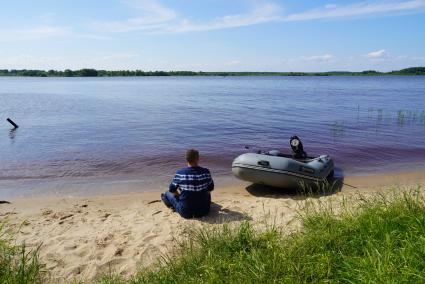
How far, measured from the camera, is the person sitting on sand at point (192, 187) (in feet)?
21.3

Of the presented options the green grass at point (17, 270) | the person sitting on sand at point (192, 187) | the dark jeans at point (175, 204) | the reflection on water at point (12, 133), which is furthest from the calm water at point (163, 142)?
the green grass at point (17, 270)

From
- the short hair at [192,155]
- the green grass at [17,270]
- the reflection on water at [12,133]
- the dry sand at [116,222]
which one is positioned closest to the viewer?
the green grass at [17,270]

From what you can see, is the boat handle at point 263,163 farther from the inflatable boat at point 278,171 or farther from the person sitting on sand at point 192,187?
the person sitting on sand at point 192,187

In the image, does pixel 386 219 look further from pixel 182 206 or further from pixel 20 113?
pixel 20 113

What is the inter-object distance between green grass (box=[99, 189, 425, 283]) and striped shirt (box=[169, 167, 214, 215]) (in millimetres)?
1521

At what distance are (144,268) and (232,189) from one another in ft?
16.2

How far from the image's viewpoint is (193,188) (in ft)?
21.4

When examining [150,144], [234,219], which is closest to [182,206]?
[234,219]

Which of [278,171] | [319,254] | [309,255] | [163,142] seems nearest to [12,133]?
[163,142]

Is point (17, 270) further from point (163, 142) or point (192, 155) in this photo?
point (163, 142)

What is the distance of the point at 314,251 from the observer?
4.23 metres

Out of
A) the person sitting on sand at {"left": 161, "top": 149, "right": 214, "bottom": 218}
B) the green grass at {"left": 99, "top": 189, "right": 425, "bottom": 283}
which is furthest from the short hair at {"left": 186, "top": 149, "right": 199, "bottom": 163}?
the green grass at {"left": 99, "top": 189, "right": 425, "bottom": 283}

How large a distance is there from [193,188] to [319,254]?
115 inches

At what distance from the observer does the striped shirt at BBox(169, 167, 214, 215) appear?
21.3 ft
